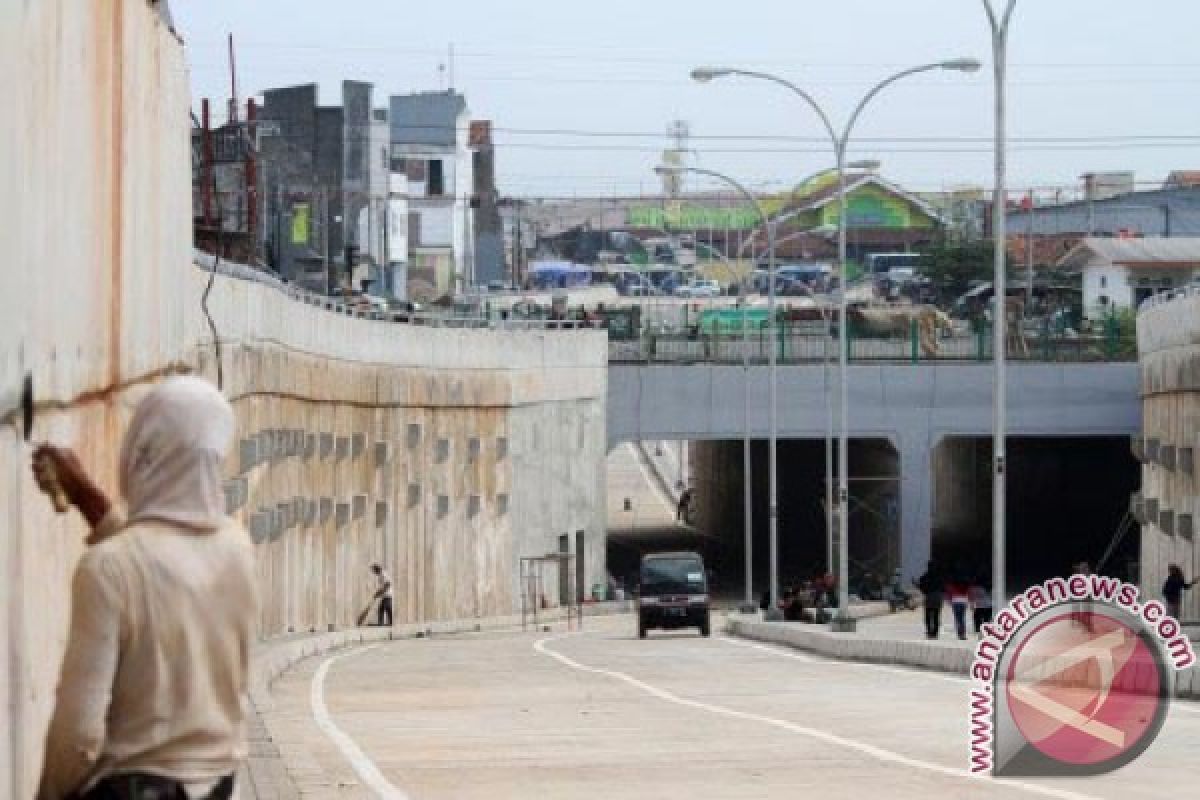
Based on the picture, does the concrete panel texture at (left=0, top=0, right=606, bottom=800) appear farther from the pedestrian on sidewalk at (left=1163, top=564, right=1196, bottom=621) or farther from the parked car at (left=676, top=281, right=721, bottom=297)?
the parked car at (left=676, top=281, right=721, bottom=297)

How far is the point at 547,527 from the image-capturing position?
8431cm

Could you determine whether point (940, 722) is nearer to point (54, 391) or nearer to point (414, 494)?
point (54, 391)

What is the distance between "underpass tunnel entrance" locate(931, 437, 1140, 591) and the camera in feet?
341

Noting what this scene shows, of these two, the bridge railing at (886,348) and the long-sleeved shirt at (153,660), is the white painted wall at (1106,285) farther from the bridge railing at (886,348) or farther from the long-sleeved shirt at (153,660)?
the long-sleeved shirt at (153,660)

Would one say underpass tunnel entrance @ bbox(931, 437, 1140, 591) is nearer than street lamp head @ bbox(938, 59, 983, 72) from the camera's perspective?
No

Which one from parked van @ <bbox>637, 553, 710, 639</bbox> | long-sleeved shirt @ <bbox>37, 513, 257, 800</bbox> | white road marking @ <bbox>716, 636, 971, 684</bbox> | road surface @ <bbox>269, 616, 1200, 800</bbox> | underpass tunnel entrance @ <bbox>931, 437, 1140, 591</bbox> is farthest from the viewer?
underpass tunnel entrance @ <bbox>931, 437, 1140, 591</bbox>

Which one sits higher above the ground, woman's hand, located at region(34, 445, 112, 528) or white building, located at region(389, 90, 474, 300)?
white building, located at region(389, 90, 474, 300)

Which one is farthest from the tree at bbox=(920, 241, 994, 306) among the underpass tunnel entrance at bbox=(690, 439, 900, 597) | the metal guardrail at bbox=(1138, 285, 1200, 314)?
the metal guardrail at bbox=(1138, 285, 1200, 314)

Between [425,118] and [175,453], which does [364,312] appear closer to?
[175,453]

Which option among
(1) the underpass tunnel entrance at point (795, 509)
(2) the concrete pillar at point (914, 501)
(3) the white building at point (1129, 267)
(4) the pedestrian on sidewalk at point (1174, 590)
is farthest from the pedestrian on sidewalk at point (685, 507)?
(4) the pedestrian on sidewalk at point (1174, 590)

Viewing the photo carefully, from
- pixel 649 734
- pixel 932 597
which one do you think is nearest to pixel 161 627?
pixel 649 734

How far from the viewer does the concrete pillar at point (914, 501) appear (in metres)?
91.9

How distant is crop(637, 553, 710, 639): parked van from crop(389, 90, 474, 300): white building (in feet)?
280

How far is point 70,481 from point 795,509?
10699 cm
